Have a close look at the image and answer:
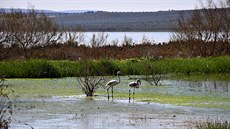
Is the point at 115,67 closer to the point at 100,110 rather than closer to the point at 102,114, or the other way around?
the point at 100,110

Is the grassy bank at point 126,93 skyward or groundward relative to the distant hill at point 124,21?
groundward

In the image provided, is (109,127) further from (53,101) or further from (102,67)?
(102,67)

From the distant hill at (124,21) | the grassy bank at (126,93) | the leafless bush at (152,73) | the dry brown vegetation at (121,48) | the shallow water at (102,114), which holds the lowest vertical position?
the shallow water at (102,114)

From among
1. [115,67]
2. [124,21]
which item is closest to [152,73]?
[115,67]

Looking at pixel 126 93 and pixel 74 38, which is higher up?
pixel 74 38

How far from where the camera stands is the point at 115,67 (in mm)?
30953

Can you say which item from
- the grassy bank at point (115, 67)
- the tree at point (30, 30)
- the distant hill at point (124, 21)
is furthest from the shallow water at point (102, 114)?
the distant hill at point (124, 21)

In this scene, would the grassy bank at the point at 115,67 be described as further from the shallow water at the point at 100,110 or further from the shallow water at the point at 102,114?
the shallow water at the point at 102,114

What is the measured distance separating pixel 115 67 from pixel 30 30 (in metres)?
9.95

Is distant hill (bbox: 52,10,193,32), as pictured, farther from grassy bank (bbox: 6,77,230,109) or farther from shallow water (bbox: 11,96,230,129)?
shallow water (bbox: 11,96,230,129)

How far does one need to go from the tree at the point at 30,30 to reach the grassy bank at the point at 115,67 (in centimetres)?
612

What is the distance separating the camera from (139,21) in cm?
10819

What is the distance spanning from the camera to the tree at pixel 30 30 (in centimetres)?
3819

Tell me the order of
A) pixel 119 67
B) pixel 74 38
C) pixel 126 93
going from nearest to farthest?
pixel 126 93
pixel 119 67
pixel 74 38
